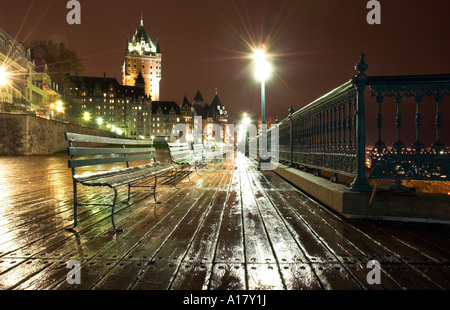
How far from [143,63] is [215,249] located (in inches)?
5992

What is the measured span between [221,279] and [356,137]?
2945mm

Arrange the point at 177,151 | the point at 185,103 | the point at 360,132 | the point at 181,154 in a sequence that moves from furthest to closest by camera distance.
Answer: the point at 185,103, the point at 181,154, the point at 177,151, the point at 360,132

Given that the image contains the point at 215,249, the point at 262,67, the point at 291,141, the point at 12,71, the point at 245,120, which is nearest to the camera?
the point at 215,249

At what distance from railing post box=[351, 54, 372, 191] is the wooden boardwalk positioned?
537mm

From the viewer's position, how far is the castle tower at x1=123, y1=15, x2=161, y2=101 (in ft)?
453

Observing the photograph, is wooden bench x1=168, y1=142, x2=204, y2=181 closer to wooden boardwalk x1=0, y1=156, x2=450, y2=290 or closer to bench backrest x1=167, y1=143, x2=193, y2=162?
bench backrest x1=167, y1=143, x2=193, y2=162

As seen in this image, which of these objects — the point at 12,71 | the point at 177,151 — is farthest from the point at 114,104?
the point at 177,151

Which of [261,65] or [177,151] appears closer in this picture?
[177,151]

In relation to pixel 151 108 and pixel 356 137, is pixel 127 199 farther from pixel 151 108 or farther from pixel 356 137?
pixel 151 108

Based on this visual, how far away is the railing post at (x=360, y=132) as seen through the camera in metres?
3.69

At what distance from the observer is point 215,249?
2.57 m

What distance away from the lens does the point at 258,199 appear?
16.7 feet

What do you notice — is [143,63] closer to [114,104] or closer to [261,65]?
A: [114,104]

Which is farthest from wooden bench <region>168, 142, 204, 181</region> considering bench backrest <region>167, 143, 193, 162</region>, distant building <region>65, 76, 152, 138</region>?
distant building <region>65, 76, 152, 138</region>
